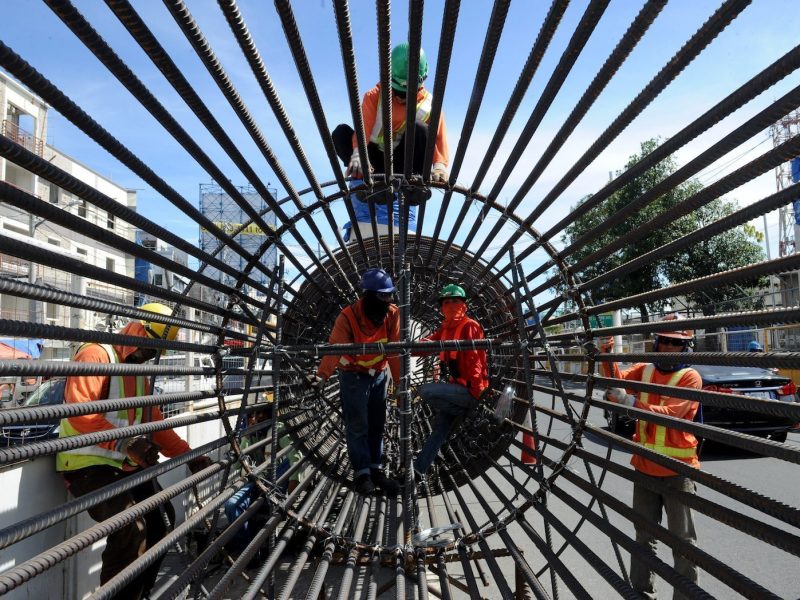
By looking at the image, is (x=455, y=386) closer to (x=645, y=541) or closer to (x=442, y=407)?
(x=442, y=407)

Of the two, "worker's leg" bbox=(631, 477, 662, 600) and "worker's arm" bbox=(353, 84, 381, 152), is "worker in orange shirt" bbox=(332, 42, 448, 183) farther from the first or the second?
"worker's leg" bbox=(631, 477, 662, 600)

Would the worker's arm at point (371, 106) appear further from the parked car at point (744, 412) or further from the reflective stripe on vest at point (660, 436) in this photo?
the parked car at point (744, 412)

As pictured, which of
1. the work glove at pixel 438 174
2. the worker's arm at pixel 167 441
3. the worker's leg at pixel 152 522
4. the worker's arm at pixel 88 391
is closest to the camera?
the work glove at pixel 438 174

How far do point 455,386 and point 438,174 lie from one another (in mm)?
1340

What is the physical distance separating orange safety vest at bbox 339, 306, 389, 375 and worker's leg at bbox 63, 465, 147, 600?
1507 millimetres

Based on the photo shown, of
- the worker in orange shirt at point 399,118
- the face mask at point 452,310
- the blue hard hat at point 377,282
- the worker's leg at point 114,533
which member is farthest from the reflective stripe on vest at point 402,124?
the worker's leg at point 114,533

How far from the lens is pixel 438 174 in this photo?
10.1 feet

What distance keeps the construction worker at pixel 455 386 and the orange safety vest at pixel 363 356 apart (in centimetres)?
34

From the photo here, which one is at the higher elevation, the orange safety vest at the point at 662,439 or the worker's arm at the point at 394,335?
the worker's arm at the point at 394,335

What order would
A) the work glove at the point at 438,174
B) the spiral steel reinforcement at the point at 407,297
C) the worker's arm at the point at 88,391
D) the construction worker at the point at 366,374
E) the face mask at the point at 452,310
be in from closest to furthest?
the spiral steel reinforcement at the point at 407,297
the work glove at the point at 438,174
the worker's arm at the point at 88,391
the construction worker at the point at 366,374
the face mask at the point at 452,310

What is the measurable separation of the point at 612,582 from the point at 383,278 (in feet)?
6.62

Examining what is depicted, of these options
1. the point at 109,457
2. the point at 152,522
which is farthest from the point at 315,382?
the point at 152,522

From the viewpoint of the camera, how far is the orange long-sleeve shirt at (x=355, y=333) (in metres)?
3.37

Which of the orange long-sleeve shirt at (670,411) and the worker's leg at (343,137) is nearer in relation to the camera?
the orange long-sleeve shirt at (670,411)
